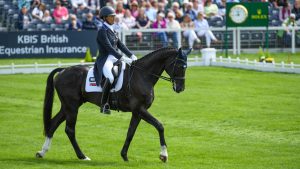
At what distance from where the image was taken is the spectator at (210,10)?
38719mm

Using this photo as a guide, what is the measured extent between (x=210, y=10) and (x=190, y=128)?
19.7 metres

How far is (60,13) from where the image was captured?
3669 centimetres

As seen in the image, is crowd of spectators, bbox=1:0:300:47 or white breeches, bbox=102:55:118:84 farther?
crowd of spectators, bbox=1:0:300:47

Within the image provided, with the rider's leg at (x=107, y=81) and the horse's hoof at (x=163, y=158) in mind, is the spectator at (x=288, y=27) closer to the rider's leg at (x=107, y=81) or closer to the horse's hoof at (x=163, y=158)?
the rider's leg at (x=107, y=81)

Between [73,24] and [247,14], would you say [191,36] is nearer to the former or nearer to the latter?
[247,14]

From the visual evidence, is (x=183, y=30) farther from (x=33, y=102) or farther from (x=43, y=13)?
(x=33, y=102)

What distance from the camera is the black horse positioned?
15352 mm

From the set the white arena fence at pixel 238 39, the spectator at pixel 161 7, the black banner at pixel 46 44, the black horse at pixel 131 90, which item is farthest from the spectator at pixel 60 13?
the black horse at pixel 131 90

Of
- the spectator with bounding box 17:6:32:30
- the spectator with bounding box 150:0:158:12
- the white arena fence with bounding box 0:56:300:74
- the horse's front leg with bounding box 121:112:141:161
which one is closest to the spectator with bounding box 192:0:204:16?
the spectator with bounding box 150:0:158:12

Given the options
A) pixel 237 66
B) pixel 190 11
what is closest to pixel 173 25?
pixel 190 11

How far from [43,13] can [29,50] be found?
344cm

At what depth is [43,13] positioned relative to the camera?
36.8 metres

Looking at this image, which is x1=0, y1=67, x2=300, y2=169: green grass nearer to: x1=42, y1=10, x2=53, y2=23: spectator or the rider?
the rider

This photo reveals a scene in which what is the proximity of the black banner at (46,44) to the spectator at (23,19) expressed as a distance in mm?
1985
